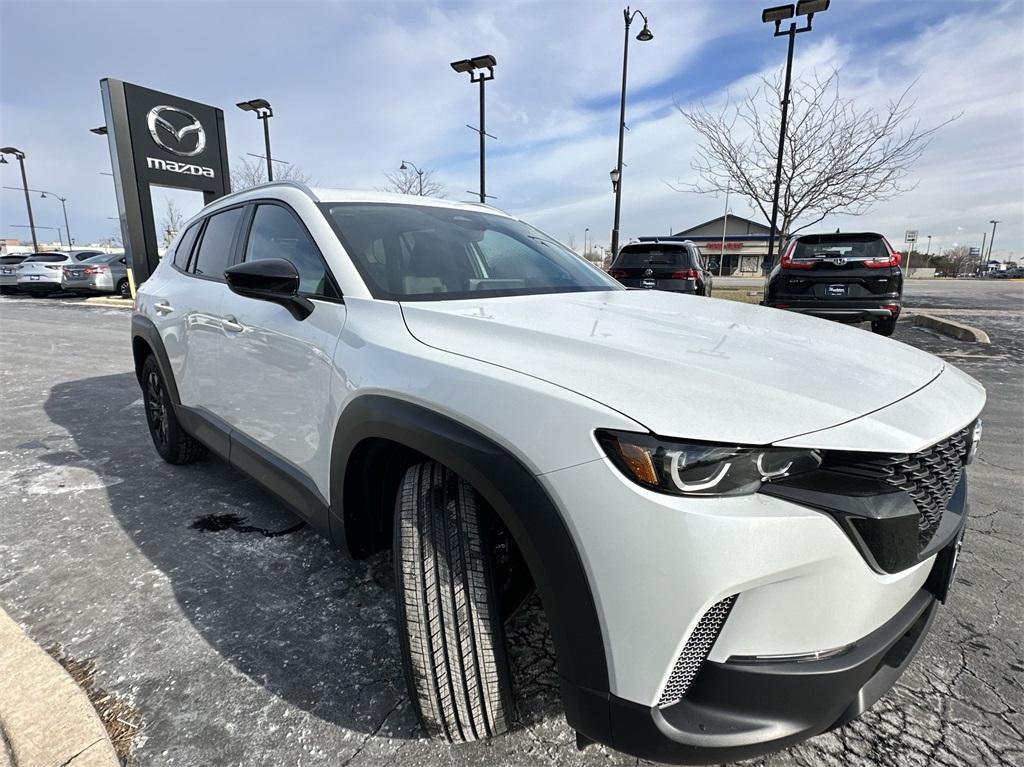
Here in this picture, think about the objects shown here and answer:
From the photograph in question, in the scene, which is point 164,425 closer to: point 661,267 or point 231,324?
point 231,324

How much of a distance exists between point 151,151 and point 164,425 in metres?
13.2

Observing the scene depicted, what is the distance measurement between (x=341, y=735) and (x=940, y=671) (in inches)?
75.0

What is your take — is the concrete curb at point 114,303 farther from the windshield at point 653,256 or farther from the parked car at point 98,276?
the windshield at point 653,256

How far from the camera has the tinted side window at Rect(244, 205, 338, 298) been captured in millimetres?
2129

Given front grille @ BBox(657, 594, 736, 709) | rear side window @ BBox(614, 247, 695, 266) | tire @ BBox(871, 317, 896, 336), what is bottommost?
tire @ BBox(871, 317, 896, 336)

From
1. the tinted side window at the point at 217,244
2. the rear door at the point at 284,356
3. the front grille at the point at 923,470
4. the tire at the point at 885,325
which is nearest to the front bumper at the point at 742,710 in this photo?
the front grille at the point at 923,470

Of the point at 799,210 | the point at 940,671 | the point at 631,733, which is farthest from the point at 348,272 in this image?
the point at 799,210

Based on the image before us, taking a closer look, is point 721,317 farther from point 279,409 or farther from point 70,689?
point 70,689

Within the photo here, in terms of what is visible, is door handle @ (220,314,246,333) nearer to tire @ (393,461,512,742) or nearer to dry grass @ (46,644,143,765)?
dry grass @ (46,644,143,765)

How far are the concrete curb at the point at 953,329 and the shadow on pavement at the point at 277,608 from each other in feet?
30.8

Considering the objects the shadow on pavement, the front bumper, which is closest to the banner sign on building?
the shadow on pavement

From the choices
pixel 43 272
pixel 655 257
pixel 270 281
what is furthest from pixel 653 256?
pixel 43 272

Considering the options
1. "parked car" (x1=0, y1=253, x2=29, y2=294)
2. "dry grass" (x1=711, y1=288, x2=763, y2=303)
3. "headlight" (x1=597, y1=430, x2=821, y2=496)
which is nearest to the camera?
"headlight" (x1=597, y1=430, x2=821, y2=496)

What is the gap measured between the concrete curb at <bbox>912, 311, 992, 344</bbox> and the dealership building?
48.8 metres
